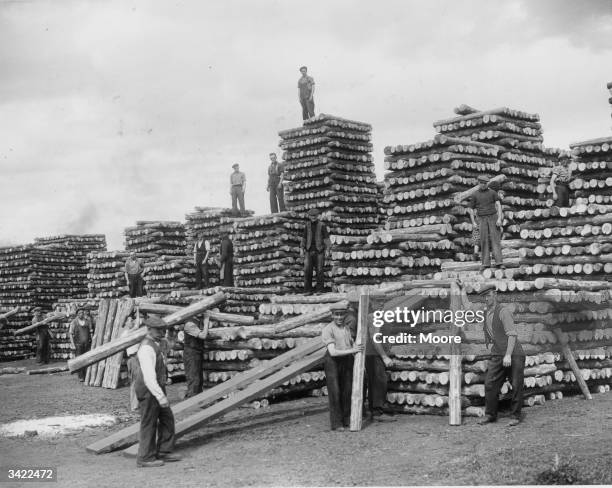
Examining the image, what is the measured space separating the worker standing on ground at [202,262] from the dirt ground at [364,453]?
1337 centimetres

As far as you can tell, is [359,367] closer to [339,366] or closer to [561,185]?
[339,366]

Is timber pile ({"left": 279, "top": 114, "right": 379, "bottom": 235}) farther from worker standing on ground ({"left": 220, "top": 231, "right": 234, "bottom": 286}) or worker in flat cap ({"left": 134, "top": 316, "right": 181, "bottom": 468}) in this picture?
worker in flat cap ({"left": 134, "top": 316, "right": 181, "bottom": 468})

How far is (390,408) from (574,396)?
349 cm

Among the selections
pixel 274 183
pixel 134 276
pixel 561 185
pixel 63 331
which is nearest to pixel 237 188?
pixel 274 183

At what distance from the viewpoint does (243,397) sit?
13062mm

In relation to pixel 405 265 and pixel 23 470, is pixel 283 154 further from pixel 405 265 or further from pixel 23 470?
pixel 23 470

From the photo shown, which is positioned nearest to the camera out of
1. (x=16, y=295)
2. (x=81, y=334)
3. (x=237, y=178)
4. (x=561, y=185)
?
(x=561, y=185)

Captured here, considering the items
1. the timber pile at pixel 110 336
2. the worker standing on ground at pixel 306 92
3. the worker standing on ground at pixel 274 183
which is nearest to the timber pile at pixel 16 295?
the worker standing on ground at pixel 274 183

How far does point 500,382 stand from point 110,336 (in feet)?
37.4

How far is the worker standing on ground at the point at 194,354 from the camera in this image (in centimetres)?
1634

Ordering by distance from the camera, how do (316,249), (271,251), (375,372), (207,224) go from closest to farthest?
(375,372) < (316,249) < (271,251) < (207,224)

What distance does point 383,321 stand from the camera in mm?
13930

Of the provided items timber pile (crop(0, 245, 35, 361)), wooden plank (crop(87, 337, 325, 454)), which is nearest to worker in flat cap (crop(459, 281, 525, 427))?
wooden plank (crop(87, 337, 325, 454))

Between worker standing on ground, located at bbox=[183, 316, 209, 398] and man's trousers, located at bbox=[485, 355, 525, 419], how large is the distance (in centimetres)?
646
